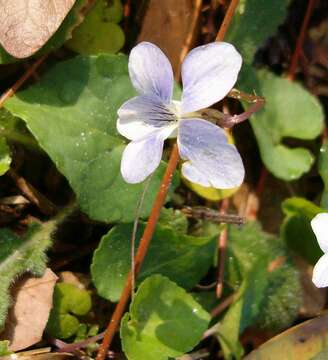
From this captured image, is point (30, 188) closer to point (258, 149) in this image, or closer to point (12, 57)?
point (12, 57)

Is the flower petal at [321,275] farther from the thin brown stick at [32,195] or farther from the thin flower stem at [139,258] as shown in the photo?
the thin brown stick at [32,195]

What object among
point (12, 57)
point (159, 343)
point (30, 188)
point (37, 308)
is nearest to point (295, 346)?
point (159, 343)

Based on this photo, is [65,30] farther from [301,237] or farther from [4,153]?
[301,237]

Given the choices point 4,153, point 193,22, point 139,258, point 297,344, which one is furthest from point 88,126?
point 297,344

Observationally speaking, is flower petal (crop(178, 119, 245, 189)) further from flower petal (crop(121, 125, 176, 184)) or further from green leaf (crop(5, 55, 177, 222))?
green leaf (crop(5, 55, 177, 222))

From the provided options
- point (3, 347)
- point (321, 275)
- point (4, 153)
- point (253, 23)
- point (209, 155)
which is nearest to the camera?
point (209, 155)

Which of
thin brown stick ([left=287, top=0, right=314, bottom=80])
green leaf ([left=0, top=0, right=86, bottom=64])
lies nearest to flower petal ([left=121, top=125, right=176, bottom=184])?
green leaf ([left=0, top=0, right=86, bottom=64])
